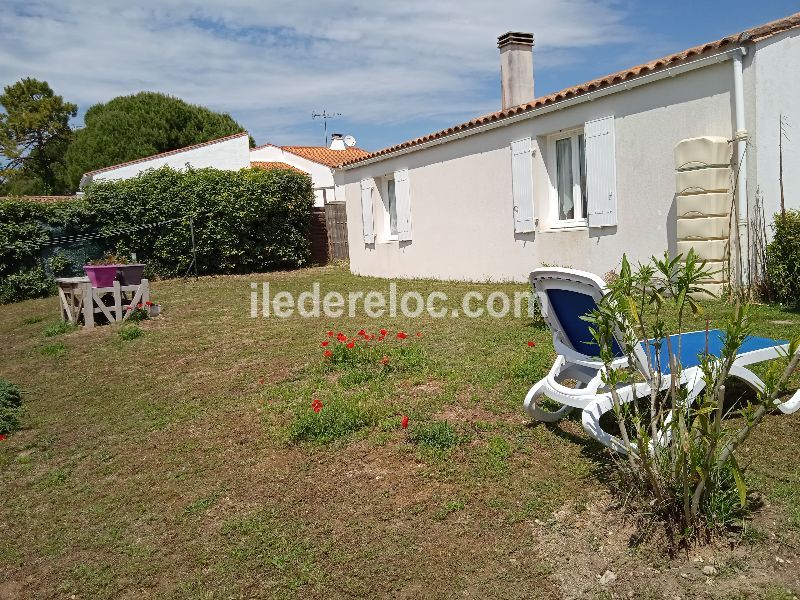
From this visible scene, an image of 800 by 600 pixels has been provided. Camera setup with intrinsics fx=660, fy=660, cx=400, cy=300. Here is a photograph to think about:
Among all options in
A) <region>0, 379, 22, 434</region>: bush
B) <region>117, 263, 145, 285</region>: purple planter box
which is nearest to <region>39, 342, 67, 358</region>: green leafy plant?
<region>117, 263, 145, 285</region>: purple planter box

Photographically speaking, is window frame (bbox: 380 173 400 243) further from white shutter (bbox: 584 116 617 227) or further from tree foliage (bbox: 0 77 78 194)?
tree foliage (bbox: 0 77 78 194)

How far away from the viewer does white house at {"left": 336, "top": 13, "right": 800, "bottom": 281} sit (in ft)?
26.0

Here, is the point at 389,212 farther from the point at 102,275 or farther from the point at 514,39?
the point at 102,275

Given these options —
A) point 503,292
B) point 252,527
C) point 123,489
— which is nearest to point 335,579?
point 252,527

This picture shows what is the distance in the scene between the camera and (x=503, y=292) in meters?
10.8

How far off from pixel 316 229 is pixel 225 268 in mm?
3179

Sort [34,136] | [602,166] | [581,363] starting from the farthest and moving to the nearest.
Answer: [34,136], [602,166], [581,363]

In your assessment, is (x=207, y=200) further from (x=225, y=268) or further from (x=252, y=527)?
(x=252, y=527)

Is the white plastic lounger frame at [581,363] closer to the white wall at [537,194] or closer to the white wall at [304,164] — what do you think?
the white wall at [537,194]

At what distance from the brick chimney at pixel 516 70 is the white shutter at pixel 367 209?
4.06m

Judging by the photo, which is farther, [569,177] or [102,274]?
[569,177]

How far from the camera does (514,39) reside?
13.4 m

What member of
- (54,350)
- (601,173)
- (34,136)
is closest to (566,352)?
(601,173)

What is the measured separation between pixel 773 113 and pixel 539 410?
19.1ft
